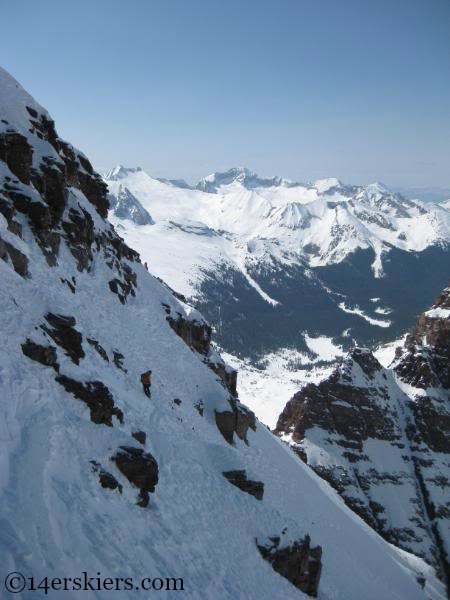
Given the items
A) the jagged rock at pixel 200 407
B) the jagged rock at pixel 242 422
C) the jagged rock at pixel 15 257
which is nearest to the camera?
the jagged rock at pixel 15 257

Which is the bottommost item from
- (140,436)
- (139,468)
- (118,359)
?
(139,468)

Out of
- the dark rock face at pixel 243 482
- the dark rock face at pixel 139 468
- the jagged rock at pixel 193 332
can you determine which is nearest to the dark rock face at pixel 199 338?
the jagged rock at pixel 193 332

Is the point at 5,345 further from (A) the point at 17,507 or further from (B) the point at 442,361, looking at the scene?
(B) the point at 442,361

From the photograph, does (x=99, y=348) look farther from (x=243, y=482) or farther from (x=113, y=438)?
(x=243, y=482)

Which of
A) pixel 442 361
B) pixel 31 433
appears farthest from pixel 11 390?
pixel 442 361

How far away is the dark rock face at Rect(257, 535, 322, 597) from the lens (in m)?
29.2

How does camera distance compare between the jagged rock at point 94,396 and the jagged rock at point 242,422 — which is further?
the jagged rock at point 242,422

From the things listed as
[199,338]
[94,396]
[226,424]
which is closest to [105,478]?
[94,396]

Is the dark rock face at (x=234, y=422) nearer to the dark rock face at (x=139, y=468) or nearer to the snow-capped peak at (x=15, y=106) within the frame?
the dark rock face at (x=139, y=468)

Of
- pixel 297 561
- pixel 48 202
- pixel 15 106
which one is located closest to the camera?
pixel 297 561

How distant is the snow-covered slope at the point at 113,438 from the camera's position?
17.8m

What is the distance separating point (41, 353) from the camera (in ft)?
78.0

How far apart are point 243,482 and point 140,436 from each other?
9649 mm

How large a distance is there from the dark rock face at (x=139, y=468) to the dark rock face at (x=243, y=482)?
926 cm
